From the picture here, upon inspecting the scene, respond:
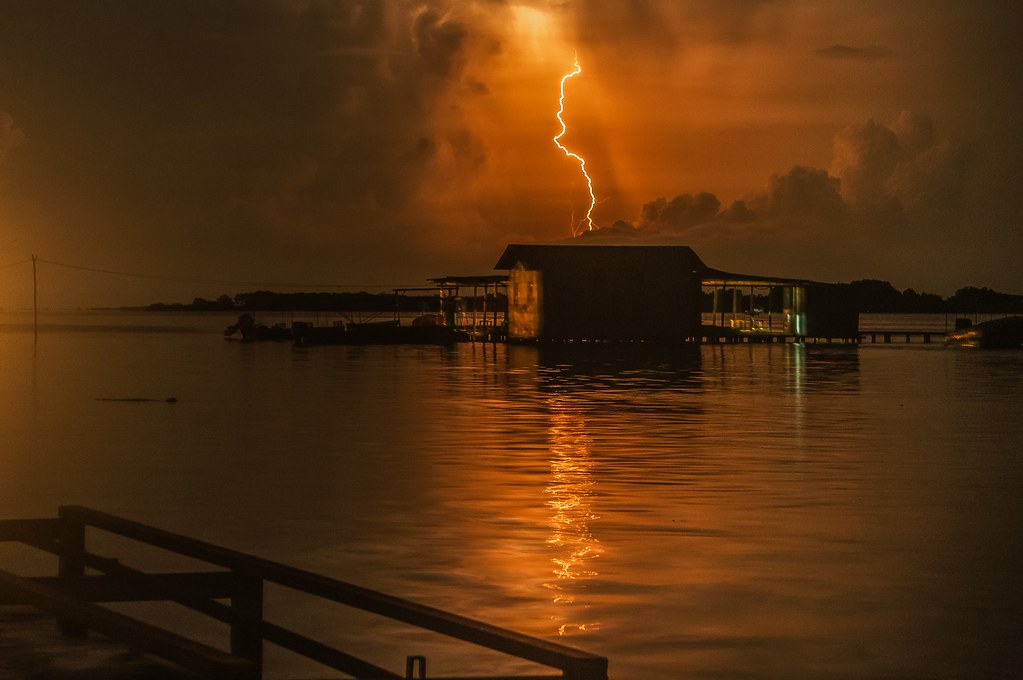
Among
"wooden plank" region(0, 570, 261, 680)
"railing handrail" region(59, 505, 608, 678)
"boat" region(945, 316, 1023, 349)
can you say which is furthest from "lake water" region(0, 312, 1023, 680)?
"boat" region(945, 316, 1023, 349)

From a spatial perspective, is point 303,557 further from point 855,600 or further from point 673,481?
point 673,481

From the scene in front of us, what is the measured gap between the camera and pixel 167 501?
19.7 metres

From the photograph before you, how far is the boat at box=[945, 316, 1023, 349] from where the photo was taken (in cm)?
9925

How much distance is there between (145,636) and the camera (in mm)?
6117

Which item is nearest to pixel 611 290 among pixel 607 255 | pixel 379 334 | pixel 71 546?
pixel 607 255

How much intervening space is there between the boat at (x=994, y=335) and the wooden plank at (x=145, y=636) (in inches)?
3884

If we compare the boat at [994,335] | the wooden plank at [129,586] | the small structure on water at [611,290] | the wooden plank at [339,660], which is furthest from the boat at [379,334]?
the wooden plank at [339,660]

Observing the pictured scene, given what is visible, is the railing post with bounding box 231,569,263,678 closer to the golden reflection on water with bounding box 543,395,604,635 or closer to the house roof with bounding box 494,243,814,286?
the golden reflection on water with bounding box 543,395,604,635

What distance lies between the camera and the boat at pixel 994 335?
9925 centimetres

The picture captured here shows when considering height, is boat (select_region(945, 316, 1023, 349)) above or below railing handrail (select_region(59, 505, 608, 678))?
above

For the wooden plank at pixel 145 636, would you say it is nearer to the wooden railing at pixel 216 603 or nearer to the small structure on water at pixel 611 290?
the wooden railing at pixel 216 603

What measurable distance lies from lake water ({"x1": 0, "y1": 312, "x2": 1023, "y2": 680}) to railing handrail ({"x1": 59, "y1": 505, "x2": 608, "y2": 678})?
1.55m

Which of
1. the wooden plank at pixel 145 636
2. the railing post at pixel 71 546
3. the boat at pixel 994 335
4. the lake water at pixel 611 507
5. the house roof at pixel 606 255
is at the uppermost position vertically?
the house roof at pixel 606 255

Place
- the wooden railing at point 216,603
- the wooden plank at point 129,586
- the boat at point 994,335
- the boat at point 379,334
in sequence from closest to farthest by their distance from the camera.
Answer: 1. the wooden railing at point 216,603
2. the wooden plank at point 129,586
3. the boat at point 994,335
4. the boat at point 379,334
